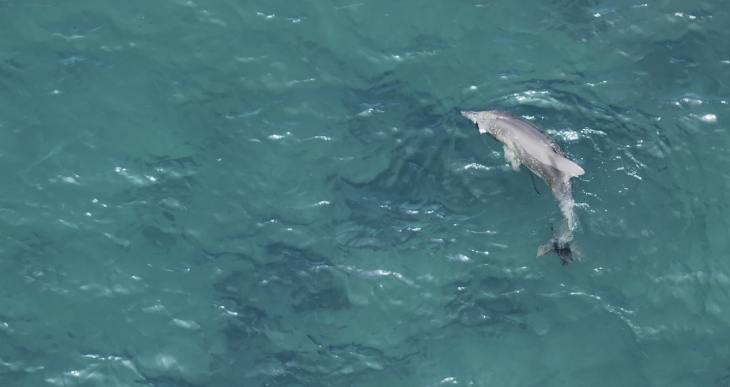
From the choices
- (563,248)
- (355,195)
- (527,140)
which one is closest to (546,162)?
(527,140)

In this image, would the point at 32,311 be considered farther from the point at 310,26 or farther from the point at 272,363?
the point at 310,26

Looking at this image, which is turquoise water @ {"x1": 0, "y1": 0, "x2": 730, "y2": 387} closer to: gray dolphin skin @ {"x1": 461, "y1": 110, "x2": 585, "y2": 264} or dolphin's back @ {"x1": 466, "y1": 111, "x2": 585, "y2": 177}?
gray dolphin skin @ {"x1": 461, "y1": 110, "x2": 585, "y2": 264}

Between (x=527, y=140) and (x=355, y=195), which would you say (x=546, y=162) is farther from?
(x=355, y=195)

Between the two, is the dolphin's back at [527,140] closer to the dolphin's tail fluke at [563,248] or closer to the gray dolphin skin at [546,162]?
the gray dolphin skin at [546,162]

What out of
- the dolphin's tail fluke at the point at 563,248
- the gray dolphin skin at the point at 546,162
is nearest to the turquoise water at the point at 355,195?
the dolphin's tail fluke at the point at 563,248

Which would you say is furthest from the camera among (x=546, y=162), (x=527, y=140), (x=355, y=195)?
(x=355, y=195)

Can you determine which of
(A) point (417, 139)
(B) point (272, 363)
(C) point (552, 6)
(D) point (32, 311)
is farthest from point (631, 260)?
(D) point (32, 311)
